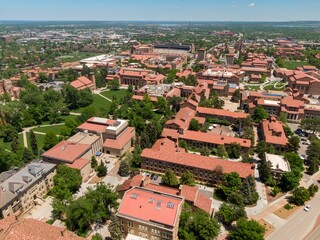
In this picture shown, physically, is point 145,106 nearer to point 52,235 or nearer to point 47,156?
point 47,156

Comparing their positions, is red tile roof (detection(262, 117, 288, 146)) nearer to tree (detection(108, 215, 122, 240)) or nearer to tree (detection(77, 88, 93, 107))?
tree (detection(108, 215, 122, 240))

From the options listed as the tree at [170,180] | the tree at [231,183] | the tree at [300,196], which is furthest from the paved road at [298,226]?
the tree at [170,180]

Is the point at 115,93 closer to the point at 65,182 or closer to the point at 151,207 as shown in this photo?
the point at 65,182

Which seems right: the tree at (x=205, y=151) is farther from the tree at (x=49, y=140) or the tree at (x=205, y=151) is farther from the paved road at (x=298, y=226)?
the tree at (x=49, y=140)

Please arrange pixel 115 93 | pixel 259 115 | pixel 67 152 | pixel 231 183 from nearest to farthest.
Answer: pixel 231 183 → pixel 67 152 → pixel 259 115 → pixel 115 93

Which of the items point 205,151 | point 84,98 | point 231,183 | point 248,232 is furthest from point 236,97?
point 248,232

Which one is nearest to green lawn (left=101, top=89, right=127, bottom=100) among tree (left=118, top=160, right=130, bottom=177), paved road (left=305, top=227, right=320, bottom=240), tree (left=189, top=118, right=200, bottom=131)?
tree (left=189, top=118, right=200, bottom=131)
